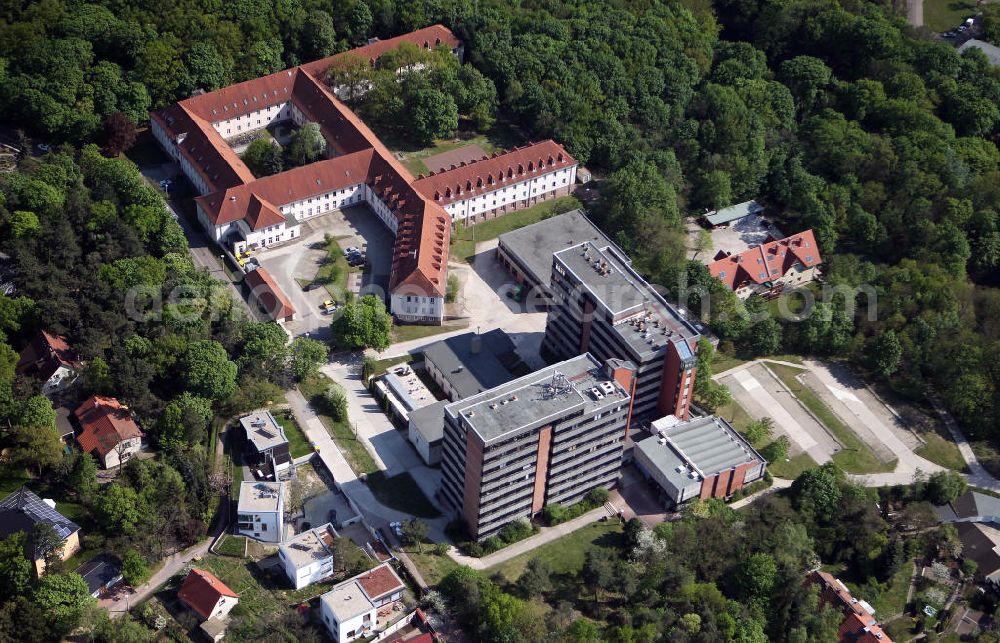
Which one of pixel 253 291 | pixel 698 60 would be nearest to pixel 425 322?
Result: pixel 253 291

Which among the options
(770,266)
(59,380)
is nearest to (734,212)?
(770,266)

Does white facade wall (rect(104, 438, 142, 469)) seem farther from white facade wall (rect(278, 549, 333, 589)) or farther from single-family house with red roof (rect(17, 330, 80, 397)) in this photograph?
white facade wall (rect(278, 549, 333, 589))

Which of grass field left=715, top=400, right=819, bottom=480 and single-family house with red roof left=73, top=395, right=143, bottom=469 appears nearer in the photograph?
single-family house with red roof left=73, top=395, right=143, bottom=469

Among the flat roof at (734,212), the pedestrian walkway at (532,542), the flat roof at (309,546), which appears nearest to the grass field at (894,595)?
the pedestrian walkway at (532,542)

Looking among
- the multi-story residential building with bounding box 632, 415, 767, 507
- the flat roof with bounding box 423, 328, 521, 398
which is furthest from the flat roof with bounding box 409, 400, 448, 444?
the multi-story residential building with bounding box 632, 415, 767, 507

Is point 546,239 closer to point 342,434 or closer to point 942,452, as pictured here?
point 342,434

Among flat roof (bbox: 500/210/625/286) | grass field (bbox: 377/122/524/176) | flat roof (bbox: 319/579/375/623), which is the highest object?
grass field (bbox: 377/122/524/176)

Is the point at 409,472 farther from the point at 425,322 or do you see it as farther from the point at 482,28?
the point at 482,28
